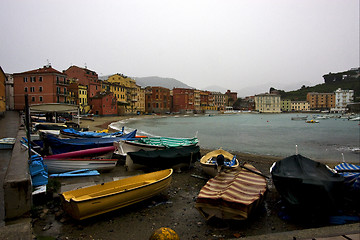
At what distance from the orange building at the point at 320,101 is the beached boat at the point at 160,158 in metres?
173

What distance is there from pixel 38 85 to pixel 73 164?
49.2 m

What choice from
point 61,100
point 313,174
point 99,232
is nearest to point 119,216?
point 99,232

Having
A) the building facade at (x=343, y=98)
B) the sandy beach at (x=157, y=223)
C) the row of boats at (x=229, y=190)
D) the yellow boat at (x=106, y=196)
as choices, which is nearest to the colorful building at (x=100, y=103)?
the row of boats at (x=229, y=190)

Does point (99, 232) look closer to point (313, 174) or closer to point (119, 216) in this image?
point (119, 216)

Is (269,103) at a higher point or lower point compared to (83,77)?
lower

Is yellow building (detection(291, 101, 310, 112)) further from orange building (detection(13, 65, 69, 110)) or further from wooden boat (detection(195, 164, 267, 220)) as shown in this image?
wooden boat (detection(195, 164, 267, 220))

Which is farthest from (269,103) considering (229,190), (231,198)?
(231,198)

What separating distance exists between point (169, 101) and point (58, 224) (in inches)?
4009

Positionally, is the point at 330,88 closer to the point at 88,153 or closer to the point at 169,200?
the point at 88,153

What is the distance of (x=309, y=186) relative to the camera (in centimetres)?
606

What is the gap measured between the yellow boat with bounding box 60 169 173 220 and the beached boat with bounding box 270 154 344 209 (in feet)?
11.8

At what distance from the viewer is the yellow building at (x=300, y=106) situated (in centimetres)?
15825

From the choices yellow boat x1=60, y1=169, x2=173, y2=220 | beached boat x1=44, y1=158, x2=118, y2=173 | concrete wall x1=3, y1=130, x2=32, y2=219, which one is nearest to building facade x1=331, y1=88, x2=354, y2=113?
beached boat x1=44, y1=158, x2=118, y2=173

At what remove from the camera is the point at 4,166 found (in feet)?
30.1
